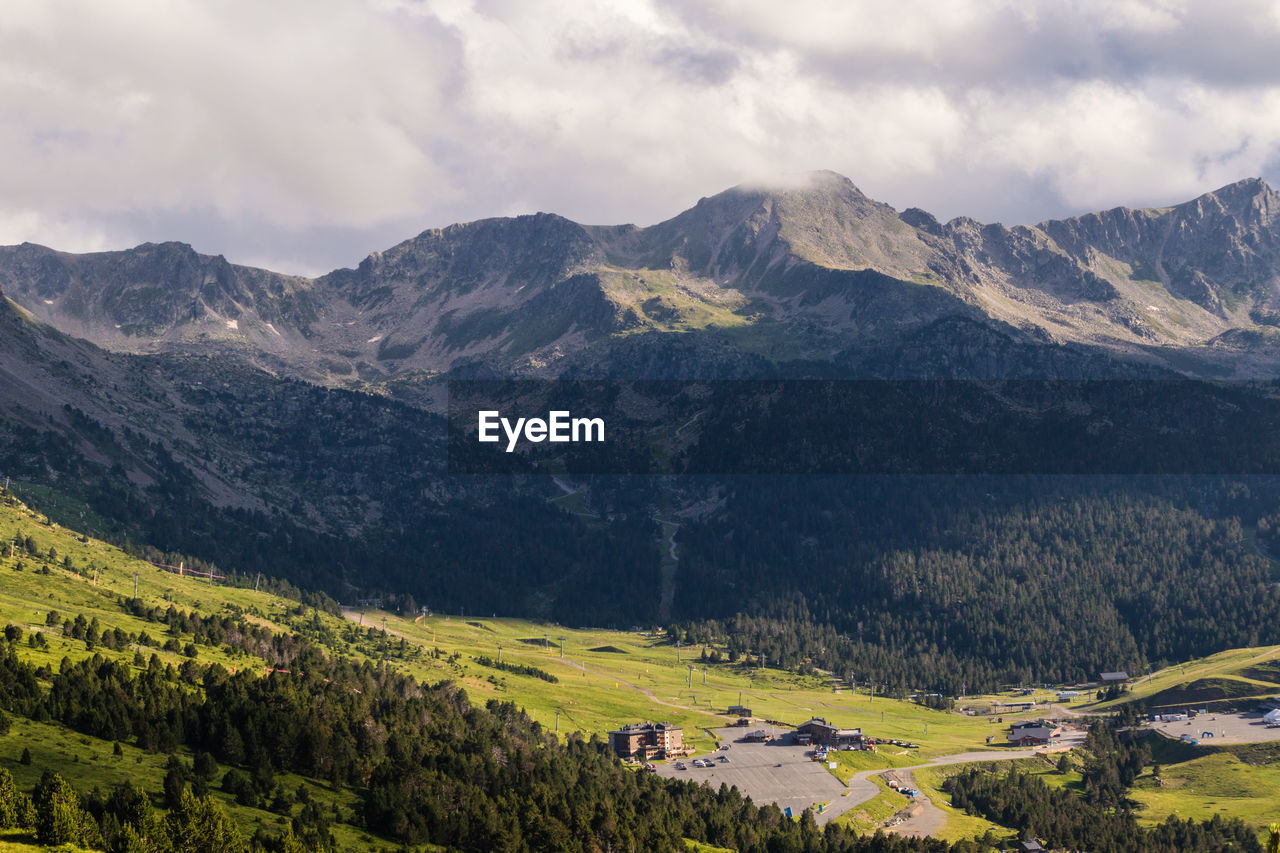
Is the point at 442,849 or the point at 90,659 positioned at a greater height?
the point at 90,659

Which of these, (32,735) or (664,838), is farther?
(664,838)

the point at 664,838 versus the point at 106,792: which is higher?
the point at 106,792

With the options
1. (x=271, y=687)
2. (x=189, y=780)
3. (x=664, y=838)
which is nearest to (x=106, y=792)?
(x=189, y=780)

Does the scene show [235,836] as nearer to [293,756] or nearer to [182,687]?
[293,756]

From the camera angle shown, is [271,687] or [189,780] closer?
[189,780]

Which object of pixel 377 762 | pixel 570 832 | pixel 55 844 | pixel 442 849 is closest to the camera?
pixel 55 844

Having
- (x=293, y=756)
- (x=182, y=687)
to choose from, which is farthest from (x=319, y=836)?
(x=182, y=687)

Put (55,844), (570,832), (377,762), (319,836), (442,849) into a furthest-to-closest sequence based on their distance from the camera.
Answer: (377,762) < (570,832) < (442,849) < (319,836) < (55,844)

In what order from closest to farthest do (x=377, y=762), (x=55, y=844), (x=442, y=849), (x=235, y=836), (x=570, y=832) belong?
(x=55, y=844) < (x=235, y=836) < (x=442, y=849) < (x=570, y=832) < (x=377, y=762)

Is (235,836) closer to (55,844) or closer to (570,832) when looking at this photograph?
(55,844)
